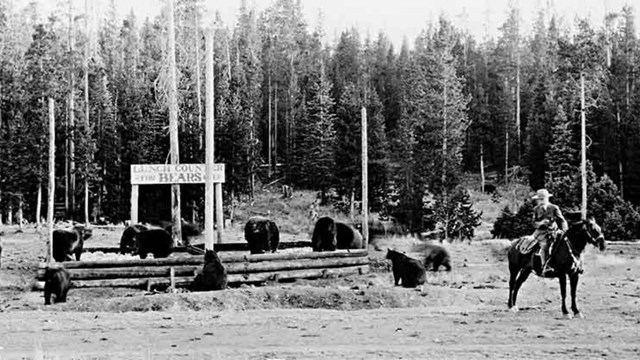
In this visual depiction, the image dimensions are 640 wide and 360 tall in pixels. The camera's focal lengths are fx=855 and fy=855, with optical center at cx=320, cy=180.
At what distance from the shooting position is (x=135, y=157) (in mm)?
56938

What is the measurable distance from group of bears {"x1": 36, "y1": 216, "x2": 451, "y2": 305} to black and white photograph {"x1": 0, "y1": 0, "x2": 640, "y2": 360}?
0.26 ft

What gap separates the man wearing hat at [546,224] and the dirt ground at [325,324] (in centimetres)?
126

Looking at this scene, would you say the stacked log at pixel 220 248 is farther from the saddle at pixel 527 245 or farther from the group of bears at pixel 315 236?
the saddle at pixel 527 245

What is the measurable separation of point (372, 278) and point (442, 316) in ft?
31.6

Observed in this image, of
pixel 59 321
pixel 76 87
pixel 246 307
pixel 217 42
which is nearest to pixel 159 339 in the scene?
pixel 59 321

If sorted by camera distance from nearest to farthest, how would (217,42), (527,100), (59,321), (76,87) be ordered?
(59,321) → (76,87) → (527,100) → (217,42)

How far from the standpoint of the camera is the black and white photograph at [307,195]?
1566 centimetres

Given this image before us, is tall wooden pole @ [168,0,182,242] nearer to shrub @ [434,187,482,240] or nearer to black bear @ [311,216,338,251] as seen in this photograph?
black bear @ [311,216,338,251]

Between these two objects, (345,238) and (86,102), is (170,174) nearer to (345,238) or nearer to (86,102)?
(345,238)

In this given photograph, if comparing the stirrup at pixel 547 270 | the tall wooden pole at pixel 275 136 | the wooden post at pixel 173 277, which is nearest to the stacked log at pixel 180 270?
the wooden post at pixel 173 277

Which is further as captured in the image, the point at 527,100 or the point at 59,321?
the point at 527,100

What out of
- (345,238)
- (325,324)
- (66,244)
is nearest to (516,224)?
(345,238)

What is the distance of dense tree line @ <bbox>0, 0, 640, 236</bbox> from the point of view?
170ft

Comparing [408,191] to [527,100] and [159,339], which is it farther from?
[159,339]
